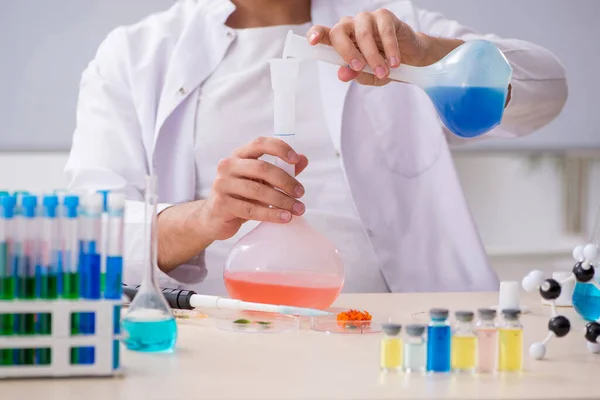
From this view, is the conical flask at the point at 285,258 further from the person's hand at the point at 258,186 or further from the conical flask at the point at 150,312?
the conical flask at the point at 150,312

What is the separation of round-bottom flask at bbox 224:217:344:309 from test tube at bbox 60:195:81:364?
0.29 metres

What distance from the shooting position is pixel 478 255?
1549 mm

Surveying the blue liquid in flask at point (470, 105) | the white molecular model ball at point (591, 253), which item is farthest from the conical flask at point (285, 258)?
the white molecular model ball at point (591, 253)

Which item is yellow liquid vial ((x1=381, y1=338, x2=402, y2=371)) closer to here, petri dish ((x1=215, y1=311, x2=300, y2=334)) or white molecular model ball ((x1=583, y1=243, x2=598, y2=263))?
petri dish ((x1=215, y1=311, x2=300, y2=334))

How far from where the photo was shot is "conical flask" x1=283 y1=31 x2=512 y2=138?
0.94m

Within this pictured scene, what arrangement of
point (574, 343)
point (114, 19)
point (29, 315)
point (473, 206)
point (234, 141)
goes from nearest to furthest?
point (29, 315), point (574, 343), point (234, 141), point (114, 19), point (473, 206)

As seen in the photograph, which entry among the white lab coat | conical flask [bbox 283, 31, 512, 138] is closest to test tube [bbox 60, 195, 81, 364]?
conical flask [bbox 283, 31, 512, 138]

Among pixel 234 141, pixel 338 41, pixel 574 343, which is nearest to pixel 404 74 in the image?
pixel 338 41

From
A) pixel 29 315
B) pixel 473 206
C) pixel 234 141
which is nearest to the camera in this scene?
pixel 29 315

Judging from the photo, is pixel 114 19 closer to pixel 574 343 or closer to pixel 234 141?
pixel 234 141

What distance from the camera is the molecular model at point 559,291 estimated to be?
2.68 ft

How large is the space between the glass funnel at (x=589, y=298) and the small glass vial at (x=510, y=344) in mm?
248

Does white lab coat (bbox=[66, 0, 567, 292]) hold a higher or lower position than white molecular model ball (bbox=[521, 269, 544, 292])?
higher

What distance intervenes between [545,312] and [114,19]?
1647 millimetres
